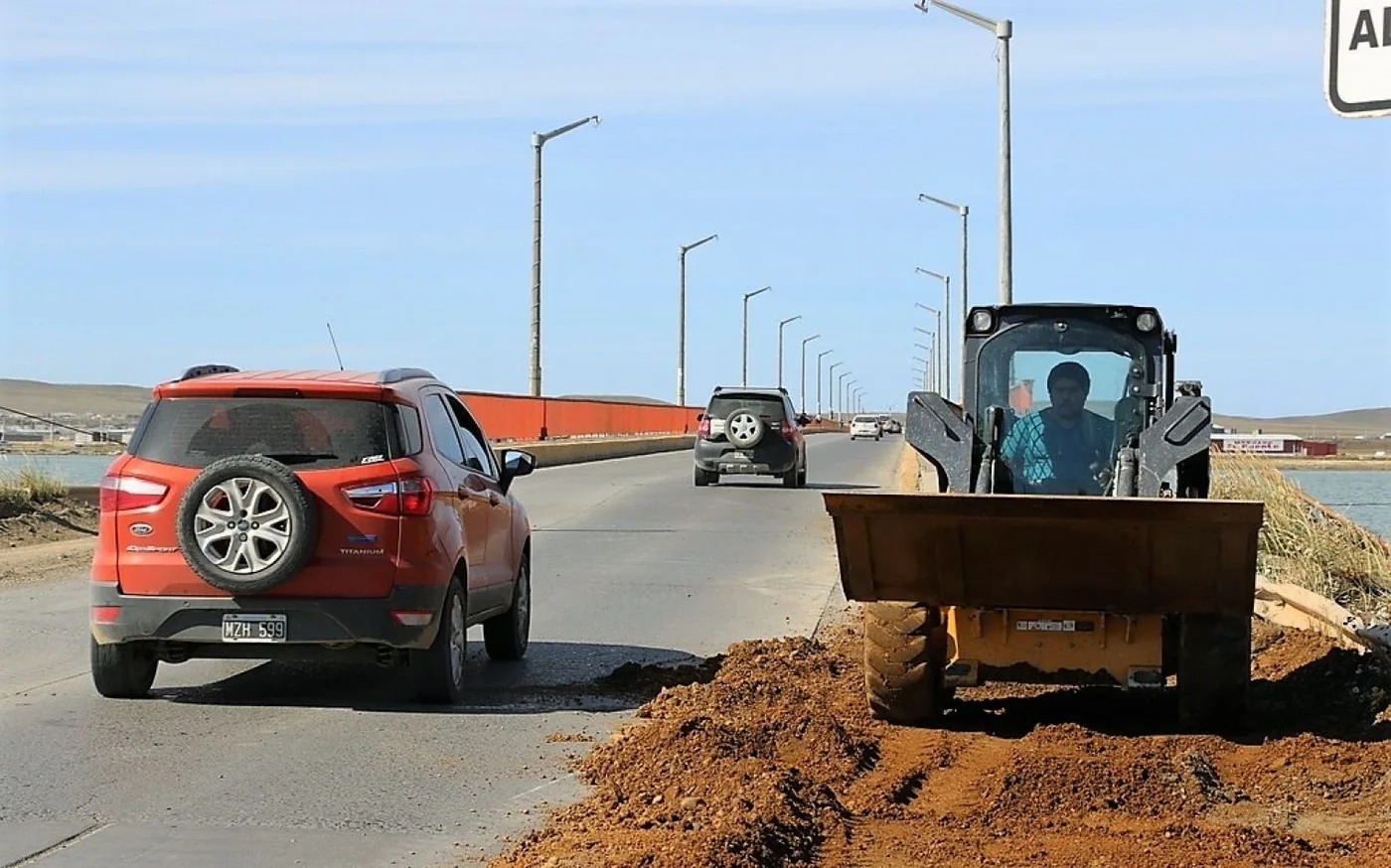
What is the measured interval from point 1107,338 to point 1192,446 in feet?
3.19

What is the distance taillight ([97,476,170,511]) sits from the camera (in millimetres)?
10188

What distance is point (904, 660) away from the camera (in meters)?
9.55

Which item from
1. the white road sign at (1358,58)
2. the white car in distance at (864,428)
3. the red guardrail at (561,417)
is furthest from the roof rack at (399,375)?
the white car in distance at (864,428)

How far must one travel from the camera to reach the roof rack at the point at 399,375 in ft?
34.5

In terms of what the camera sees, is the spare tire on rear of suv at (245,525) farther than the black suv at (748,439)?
No

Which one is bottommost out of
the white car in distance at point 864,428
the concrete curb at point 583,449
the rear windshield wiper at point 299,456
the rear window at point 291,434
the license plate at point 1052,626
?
the white car in distance at point 864,428

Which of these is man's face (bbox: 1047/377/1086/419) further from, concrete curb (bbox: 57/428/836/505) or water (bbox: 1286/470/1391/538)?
concrete curb (bbox: 57/428/836/505)

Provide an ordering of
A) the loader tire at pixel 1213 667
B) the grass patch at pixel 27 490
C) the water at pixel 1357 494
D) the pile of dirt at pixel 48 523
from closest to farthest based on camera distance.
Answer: the loader tire at pixel 1213 667 < the pile of dirt at pixel 48 523 < the water at pixel 1357 494 < the grass patch at pixel 27 490

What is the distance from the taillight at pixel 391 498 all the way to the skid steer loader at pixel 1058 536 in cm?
241

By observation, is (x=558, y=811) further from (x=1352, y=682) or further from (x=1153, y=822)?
A: (x=1352, y=682)

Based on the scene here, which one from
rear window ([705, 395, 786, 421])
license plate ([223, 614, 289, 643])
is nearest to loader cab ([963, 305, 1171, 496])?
license plate ([223, 614, 289, 643])

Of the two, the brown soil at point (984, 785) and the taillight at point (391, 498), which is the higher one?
the taillight at point (391, 498)

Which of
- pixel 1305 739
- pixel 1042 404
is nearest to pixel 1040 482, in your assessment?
pixel 1042 404

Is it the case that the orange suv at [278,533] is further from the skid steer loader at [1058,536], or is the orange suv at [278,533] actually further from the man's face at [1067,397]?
the man's face at [1067,397]
